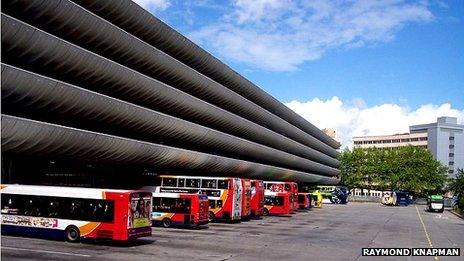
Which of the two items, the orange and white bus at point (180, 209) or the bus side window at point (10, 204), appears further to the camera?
the orange and white bus at point (180, 209)

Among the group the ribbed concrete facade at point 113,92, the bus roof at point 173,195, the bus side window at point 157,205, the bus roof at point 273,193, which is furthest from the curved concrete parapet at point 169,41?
the bus roof at point 273,193

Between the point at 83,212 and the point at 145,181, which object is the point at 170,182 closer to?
the point at 145,181

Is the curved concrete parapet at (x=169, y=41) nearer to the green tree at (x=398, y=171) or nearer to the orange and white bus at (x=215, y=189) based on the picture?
the orange and white bus at (x=215, y=189)

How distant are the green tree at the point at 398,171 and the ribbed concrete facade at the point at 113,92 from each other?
8736 centimetres

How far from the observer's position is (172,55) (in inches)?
2464

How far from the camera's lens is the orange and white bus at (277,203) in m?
60.2

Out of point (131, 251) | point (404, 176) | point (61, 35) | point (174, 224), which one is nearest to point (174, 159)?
point (174, 224)

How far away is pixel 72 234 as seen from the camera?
28719 millimetres

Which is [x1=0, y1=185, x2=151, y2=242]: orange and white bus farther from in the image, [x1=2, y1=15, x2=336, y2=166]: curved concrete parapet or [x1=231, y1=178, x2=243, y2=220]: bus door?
[x1=231, y1=178, x2=243, y2=220]: bus door

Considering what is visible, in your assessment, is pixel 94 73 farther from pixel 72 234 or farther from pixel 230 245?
pixel 230 245

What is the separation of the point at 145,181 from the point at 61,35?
554 inches

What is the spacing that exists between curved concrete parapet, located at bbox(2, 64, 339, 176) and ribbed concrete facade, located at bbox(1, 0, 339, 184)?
10 cm

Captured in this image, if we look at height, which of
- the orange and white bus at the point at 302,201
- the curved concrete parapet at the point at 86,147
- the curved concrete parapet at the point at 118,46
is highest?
the curved concrete parapet at the point at 118,46

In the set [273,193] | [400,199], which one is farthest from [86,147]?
[400,199]
